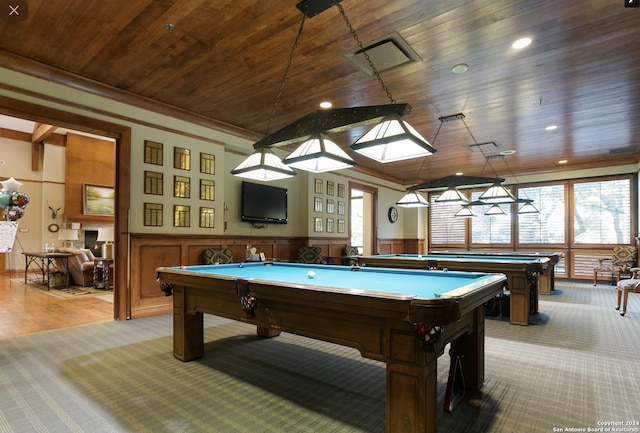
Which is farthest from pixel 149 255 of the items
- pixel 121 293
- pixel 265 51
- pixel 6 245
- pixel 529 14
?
pixel 529 14

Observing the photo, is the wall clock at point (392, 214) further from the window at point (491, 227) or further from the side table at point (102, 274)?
the side table at point (102, 274)

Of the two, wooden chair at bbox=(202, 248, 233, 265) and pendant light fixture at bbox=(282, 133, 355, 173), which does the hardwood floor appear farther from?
pendant light fixture at bbox=(282, 133, 355, 173)

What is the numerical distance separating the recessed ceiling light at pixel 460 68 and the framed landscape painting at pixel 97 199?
394 inches

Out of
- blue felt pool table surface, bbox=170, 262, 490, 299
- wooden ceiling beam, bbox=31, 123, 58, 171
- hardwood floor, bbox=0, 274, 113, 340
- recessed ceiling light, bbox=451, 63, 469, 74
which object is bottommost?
hardwood floor, bbox=0, 274, 113, 340

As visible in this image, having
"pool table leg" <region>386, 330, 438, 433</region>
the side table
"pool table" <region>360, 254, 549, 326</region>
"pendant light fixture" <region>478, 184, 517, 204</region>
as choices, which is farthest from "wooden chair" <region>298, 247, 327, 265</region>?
"pool table leg" <region>386, 330, 438, 433</region>

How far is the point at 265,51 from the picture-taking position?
3.50m

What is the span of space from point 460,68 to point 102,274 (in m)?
7.80

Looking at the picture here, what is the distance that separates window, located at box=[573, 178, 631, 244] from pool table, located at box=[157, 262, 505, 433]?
8.13m

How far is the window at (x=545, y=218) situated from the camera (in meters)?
9.11

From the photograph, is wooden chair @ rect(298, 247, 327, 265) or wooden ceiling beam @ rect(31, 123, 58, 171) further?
wooden ceiling beam @ rect(31, 123, 58, 171)

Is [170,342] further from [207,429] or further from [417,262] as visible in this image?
[417,262]

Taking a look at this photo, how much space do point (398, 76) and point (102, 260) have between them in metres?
6.39

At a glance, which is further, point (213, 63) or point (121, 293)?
point (121, 293)

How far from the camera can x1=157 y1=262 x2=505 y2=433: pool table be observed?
176cm
